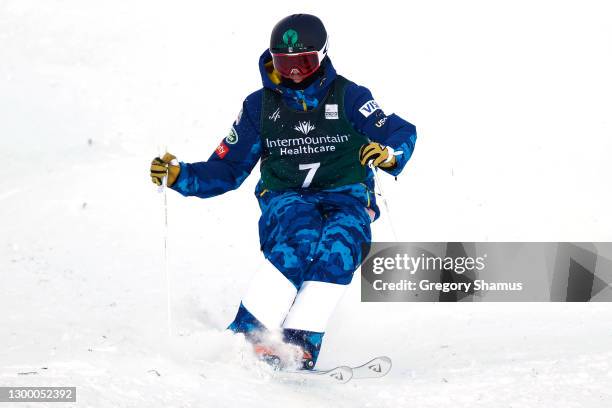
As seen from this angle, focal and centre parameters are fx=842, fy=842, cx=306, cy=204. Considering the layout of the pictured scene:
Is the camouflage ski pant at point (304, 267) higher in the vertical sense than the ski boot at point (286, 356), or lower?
higher

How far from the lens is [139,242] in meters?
7.51

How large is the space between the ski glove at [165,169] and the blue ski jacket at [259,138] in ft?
0.15

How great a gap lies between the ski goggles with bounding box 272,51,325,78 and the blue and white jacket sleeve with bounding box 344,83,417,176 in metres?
0.29

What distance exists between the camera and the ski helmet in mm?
5297

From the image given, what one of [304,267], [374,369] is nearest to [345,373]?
[374,369]

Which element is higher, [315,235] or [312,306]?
[315,235]

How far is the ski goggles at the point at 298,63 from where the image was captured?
210 inches

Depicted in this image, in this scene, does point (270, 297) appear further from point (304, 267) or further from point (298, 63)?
point (298, 63)

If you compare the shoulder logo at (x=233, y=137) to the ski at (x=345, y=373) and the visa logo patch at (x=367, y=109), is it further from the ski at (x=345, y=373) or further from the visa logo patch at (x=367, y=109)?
the ski at (x=345, y=373)

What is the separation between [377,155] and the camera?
5.02 m

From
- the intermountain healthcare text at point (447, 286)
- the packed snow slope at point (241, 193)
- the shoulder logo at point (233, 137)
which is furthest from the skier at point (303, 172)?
the intermountain healthcare text at point (447, 286)

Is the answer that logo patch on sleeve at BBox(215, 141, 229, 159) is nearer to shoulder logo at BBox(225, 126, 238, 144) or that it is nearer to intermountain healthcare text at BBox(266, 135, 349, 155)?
shoulder logo at BBox(225, 126, 238, 144)

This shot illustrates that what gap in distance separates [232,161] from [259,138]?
253 mm

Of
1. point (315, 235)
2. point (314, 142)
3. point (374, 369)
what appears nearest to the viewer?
point (374, 369)
